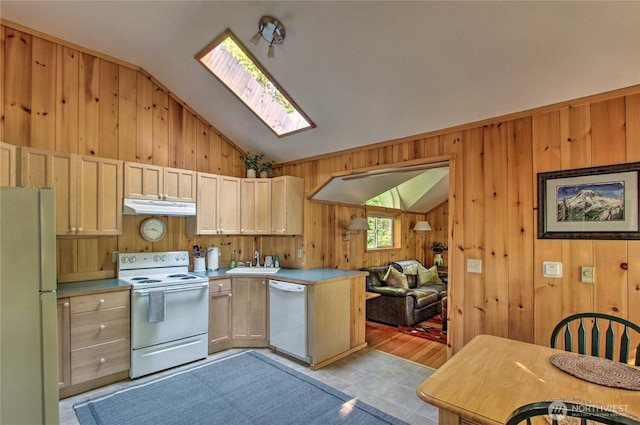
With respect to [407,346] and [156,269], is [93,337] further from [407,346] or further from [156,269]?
[407,346]

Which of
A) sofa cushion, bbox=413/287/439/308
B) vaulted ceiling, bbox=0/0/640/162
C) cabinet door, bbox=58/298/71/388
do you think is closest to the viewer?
vaulted ceiling, bbox=0/0/640/162

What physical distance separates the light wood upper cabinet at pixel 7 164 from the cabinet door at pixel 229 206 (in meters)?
1.88

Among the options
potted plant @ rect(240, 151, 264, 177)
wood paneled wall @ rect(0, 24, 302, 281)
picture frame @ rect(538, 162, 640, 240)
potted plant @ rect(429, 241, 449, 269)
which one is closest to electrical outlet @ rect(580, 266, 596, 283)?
picture frame @ rect(538, 162, 640, 240)

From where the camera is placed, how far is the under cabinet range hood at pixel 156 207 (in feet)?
10.5

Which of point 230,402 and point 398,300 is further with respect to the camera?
point 398,300

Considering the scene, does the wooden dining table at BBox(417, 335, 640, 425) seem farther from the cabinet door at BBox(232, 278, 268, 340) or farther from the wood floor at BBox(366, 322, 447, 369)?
the cabinet door at BBox(232, 278, 268, 340)

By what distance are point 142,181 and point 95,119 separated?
0.83 metres

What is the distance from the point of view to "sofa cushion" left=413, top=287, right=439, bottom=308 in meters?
4.93

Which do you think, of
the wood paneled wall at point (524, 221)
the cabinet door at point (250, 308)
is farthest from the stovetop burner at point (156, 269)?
the wood paneled wall at point (524, 221)

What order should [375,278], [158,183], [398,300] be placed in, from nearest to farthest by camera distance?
[158,183]
[398,300]
[375,278]

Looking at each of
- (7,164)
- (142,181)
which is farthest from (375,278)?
(7,164)

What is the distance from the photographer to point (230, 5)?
2465 millimetres

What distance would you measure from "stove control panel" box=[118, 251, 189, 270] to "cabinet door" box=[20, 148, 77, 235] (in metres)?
0.65

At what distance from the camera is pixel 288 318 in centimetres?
351
